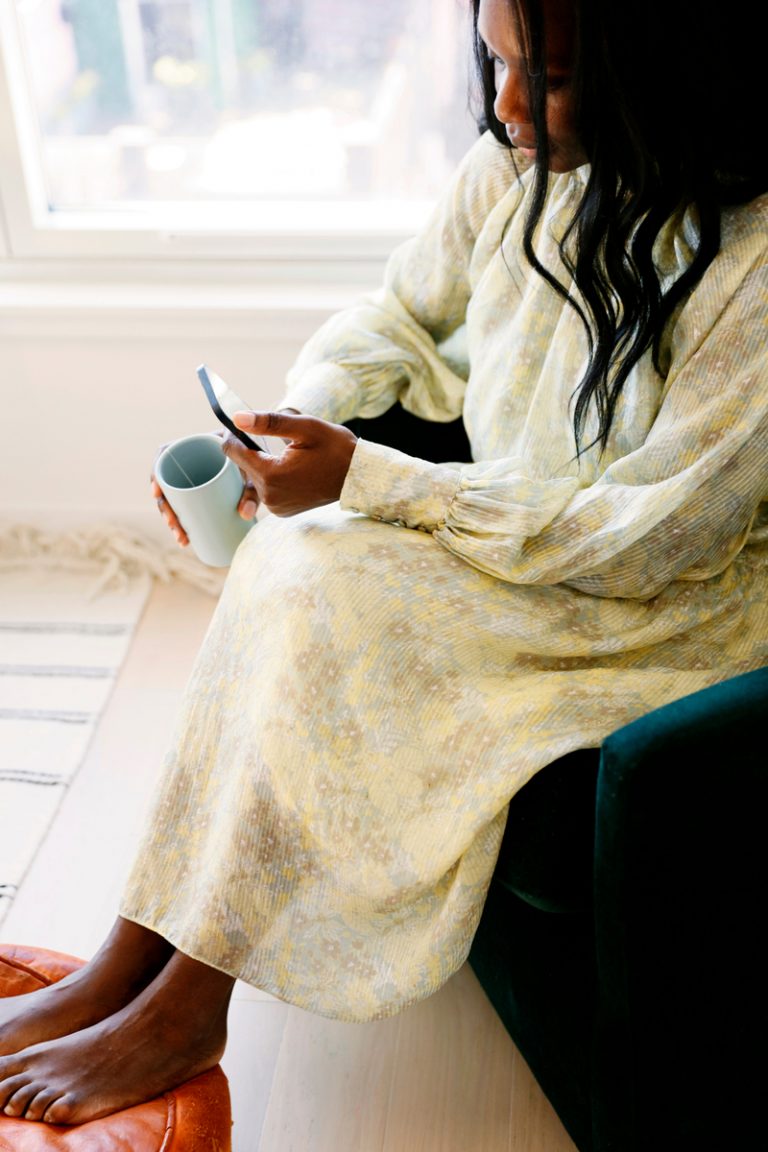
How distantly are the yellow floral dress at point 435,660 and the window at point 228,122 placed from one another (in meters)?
0.98

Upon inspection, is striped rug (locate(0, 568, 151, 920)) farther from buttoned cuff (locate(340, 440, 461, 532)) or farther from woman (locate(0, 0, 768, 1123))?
buttoned cuff (locate(340, 440, 461, 532))

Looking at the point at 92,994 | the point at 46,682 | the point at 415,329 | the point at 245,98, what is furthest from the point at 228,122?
the point at 92,994

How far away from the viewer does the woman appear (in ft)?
3.63

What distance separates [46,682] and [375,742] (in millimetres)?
939

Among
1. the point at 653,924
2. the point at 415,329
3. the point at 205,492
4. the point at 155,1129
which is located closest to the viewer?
the point at 653,924

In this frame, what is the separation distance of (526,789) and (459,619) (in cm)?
17

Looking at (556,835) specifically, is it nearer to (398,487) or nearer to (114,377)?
(398,487)

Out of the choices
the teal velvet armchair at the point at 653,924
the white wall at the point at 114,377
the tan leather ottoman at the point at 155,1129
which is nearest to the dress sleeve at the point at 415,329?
the white wall at the point at 114,377

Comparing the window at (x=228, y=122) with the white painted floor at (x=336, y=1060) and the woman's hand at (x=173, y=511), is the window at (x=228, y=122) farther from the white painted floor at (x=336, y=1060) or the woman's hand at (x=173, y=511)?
the white painted floor at (x=336, y=1060)

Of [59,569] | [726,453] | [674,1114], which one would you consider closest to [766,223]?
[726,453]

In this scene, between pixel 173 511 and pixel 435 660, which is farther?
pixel 173 511

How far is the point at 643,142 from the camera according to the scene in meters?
1.10

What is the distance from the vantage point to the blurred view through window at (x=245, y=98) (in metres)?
1.98

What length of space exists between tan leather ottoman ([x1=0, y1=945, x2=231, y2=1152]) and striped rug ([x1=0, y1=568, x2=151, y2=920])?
452 millimetres
